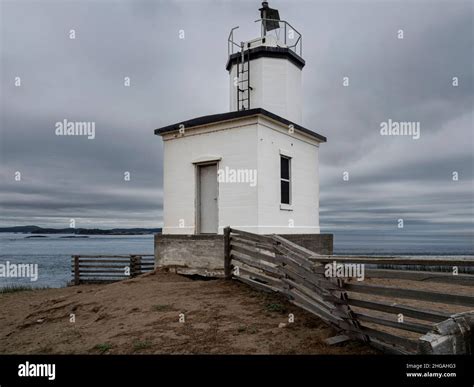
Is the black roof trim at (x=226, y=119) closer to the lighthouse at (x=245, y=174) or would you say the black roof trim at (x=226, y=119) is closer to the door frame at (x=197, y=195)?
the lighthouse at (x=245, y=174)

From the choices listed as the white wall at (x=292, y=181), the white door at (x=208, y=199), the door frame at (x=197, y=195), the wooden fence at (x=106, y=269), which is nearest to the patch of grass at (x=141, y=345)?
the white wall at (x=292, y=181)

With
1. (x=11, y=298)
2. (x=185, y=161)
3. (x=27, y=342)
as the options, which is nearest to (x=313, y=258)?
(x=27, y=342)

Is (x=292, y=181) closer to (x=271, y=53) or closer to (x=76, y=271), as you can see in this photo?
(x=271, y=53)

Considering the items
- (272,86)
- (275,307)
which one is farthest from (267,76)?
(275,307)

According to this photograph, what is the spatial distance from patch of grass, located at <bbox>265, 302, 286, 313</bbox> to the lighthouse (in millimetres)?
3415

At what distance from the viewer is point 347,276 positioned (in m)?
5.33

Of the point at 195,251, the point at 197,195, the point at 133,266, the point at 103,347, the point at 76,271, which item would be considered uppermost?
the point at 197,195

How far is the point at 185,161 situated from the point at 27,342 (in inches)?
274

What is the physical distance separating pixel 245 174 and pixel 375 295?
634cm

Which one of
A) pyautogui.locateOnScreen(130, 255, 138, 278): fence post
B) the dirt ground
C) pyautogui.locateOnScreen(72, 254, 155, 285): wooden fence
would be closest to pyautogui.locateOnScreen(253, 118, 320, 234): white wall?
the dirt ground

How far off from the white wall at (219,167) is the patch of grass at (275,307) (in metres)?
3.63

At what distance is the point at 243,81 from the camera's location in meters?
14.5

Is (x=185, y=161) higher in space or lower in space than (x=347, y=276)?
higher
